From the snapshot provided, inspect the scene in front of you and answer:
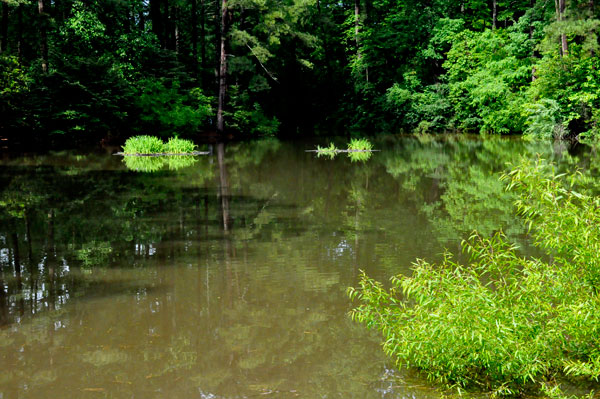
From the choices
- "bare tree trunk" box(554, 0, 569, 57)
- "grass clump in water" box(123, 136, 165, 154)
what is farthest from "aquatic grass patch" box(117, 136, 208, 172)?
"bare tree trunk" box(554, 0, 569, 57)

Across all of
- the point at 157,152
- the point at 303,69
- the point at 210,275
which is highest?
the point at 303,69

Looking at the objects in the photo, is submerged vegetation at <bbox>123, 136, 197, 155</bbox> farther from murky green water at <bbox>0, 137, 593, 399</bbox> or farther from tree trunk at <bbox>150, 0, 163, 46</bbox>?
tree trunk at <bbox>150, 0, 163, 46</bbox>

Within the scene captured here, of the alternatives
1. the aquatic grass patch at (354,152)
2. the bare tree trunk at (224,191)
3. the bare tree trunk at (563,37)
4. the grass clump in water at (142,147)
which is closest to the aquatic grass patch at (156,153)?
the grass clump in water at (142,147)

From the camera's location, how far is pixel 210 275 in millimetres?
6371

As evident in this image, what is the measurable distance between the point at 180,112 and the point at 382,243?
2513cm

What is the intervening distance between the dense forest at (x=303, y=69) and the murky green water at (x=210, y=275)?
14.2 meters

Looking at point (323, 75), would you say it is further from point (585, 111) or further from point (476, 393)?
point (476, 393)

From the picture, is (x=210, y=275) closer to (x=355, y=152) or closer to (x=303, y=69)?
(x=355, y=152)

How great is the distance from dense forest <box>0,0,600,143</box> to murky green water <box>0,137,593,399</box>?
1423cm

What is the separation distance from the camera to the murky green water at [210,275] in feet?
13.1

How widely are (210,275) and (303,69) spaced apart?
4085cm

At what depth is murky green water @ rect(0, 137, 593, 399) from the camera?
398cm

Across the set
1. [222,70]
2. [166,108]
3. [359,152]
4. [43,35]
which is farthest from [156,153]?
[222,70]

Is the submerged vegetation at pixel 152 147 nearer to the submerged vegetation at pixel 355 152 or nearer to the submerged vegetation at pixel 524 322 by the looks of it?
the submerged vegetation at pixel 355 152
